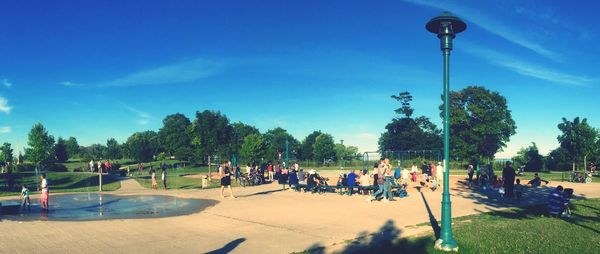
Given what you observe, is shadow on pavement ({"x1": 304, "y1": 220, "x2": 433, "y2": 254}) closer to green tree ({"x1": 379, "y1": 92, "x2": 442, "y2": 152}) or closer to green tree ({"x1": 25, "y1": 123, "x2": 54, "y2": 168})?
green tree ({"x1": 25, "y1": 123, "x2": 54, "y2": 168})

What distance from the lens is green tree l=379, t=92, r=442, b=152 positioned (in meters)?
88.1

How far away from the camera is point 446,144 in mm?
8297

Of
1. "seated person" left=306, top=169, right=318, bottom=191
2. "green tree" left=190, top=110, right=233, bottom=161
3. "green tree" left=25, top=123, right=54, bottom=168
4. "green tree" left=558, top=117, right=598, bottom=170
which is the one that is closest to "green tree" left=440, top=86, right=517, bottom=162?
"green tree" left=558, top=117, right=598, bottom=170

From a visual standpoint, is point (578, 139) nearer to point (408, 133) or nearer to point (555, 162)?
point (555, 162)

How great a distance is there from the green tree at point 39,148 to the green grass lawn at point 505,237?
5932cm

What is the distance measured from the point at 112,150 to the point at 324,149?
191 ft

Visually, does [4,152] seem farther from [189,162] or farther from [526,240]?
[526,240]

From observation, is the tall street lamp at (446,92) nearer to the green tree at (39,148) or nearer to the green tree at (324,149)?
the green tree at (39,148)

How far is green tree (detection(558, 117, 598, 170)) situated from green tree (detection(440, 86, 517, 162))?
21.3m

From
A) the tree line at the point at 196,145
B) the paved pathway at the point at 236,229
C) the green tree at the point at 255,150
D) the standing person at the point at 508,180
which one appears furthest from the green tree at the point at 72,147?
the standing person at the point at 508,180

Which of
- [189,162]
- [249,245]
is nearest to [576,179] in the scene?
[249,245]

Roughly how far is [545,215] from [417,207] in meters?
4.06

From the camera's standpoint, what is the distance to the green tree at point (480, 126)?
207ft

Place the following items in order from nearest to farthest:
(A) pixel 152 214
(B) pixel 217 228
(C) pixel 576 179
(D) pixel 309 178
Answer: (B) pixel 217 228, (A) pixel 152 214, (D) pixel 309 178, (C) pixel 576 179
